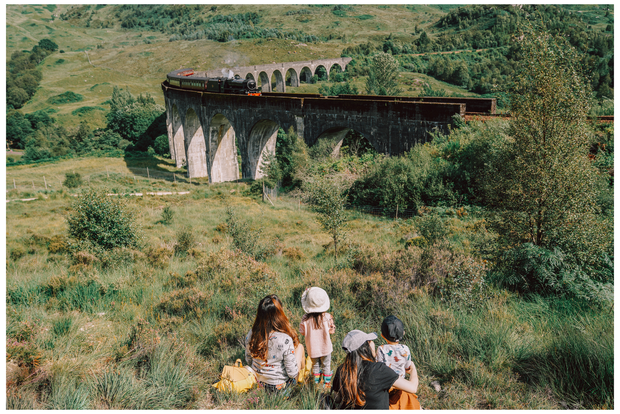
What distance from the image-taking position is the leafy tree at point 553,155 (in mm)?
6312

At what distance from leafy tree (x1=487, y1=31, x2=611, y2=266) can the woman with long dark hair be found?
4676mm

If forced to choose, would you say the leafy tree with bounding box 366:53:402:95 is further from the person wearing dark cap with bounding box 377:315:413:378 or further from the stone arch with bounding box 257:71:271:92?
the person wearing dark cap with bounding box 377:315:413:378

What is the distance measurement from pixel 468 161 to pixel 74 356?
16.7 meters

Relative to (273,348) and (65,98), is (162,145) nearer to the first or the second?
(65,98)

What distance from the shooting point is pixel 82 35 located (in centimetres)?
16862

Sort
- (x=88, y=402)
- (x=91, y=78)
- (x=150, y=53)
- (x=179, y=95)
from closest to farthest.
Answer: (x=88, y=402) → (x=179, y=95) → (x=91, y=78) → (x=150, y=53)

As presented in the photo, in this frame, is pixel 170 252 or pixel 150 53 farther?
pixel 150 53

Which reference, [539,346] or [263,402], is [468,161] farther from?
[263,402]

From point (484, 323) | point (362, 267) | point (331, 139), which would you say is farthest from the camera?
point (331, 139)

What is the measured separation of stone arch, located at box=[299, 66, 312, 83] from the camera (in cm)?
7997

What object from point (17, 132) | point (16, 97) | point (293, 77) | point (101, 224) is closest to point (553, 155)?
point (101, 224)

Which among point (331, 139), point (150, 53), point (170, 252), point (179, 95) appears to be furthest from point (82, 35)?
point (170, 252)

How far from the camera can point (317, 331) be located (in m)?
4.29

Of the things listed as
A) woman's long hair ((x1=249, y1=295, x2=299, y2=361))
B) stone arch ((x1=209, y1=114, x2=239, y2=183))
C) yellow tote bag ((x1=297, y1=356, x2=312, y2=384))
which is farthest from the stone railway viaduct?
woman's long hair ((x1=249, y1=295, x2=299, y2=361))
